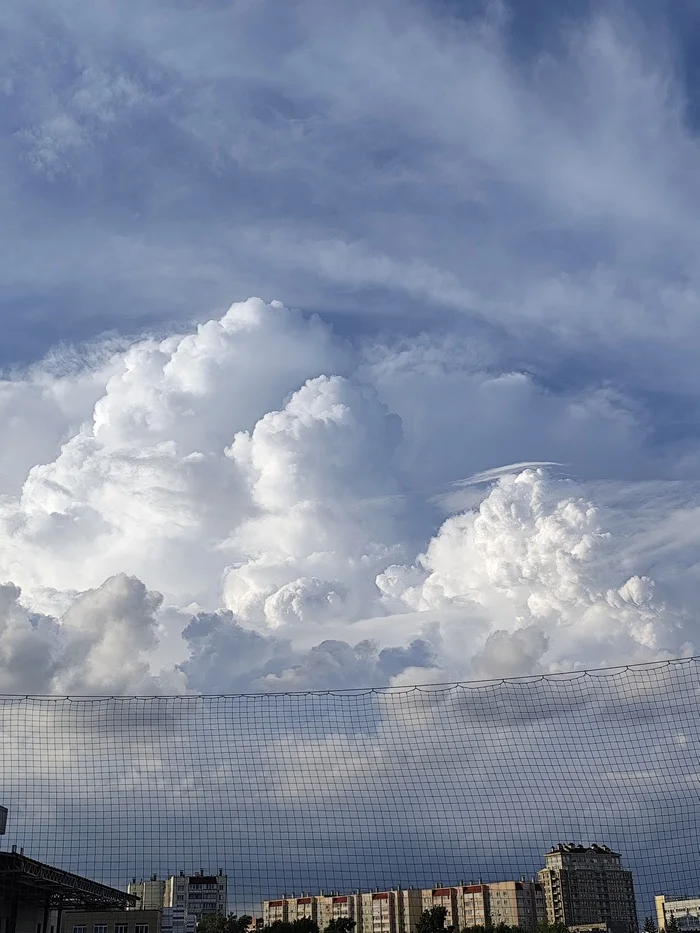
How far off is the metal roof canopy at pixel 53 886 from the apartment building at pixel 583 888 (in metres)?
74.5

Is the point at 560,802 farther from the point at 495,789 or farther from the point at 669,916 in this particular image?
the point at 669,916

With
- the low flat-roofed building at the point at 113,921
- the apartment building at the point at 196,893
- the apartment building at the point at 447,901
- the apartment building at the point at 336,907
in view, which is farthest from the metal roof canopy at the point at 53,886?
the apartment building at the point at 336,907

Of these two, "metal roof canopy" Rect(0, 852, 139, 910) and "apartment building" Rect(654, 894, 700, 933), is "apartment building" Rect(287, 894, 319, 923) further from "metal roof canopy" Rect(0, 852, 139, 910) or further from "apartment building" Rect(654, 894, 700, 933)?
"metal roof canopy" Rect(0, 852, 139, 910)

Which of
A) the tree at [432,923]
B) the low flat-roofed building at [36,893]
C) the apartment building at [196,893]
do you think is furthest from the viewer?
the apartment building at [196,893]

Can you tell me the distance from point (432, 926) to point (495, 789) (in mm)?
23947

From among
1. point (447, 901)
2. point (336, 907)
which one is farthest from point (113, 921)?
point (336, 907)

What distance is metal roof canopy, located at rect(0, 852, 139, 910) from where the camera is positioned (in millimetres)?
18375

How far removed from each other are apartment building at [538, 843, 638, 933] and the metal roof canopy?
74521 mm

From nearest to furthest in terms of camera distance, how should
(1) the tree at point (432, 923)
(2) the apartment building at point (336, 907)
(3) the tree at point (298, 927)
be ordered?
(1) the tree at point (432, 923) → (3) the tree at point (298, 927) → (2) the apartment building at point (336, 907)

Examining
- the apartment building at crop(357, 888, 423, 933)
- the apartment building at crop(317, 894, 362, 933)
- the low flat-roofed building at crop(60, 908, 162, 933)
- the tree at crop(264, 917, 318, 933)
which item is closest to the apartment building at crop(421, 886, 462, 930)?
the apartment building at crop(357, 888, 423, 933)

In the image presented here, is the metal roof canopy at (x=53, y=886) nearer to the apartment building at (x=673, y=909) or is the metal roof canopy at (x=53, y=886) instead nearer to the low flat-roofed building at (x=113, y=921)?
the low flat-roofed building at (x=113, y=921)

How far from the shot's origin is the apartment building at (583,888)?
90688 millimetres

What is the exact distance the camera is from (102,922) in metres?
36.8

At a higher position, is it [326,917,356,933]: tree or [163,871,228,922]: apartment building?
[163,871,228,922]: apartment building
